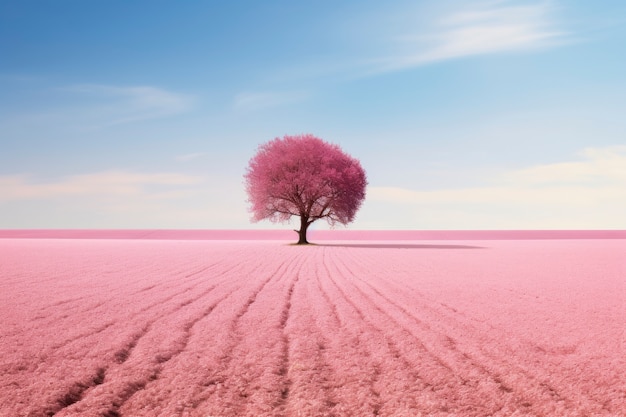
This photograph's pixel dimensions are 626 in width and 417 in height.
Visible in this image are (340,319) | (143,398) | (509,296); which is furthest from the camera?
(509,296)

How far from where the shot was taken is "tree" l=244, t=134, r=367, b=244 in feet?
139

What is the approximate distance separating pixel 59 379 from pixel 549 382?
499 centimetres

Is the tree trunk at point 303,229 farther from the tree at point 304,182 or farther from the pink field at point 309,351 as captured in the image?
the pink field at point 309,351

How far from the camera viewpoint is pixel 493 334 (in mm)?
7605

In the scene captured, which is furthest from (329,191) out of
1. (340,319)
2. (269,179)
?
(340,319)

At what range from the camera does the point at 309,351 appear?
21.2 ft

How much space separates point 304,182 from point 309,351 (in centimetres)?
3588

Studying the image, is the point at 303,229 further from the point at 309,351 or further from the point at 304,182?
the point at 309,351

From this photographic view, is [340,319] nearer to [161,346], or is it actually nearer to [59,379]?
[161,346]

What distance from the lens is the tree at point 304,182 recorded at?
4247 centimetres

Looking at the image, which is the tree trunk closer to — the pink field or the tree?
the tree

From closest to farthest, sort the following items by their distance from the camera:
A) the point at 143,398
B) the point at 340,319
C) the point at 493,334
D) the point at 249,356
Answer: the point at 143,398
the point at 249,356
the point at 493,334
the point at 340,319

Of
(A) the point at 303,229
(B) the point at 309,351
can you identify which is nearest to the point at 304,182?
(A) the point at 303,229

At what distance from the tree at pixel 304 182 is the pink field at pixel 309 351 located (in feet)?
98.1
